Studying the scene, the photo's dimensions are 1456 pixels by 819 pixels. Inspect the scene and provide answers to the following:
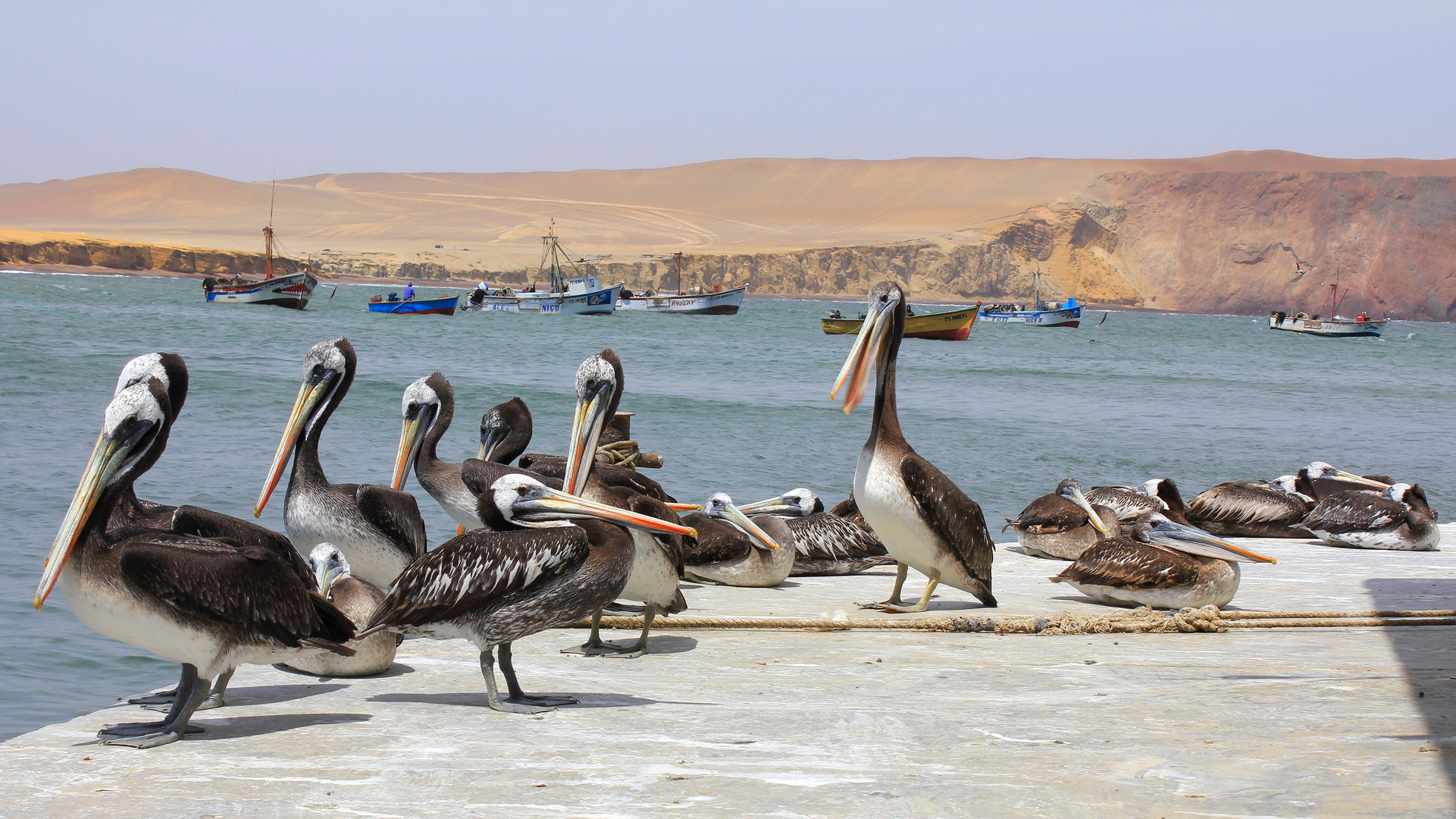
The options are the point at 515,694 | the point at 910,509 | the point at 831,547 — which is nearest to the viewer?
the point at 515,694

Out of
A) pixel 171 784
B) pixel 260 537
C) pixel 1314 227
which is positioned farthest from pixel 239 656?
pixel 1314 227

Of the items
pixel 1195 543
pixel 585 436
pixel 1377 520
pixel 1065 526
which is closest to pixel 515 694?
pixel 585 436

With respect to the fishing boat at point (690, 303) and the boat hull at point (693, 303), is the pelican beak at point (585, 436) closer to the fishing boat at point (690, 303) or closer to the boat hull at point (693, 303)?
the boat hull at point (693, 303)

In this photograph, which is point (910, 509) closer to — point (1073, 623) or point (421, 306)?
point (1073, 623)

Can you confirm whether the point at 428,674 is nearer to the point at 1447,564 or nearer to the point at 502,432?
the point at 502,432

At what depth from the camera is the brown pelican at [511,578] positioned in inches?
166

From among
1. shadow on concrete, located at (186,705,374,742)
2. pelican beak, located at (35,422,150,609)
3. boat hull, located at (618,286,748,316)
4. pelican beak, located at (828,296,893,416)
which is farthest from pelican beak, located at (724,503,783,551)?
boat hull, located at (618,286,748,316)

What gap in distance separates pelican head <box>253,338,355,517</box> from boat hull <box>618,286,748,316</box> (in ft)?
241

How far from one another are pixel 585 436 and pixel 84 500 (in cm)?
263

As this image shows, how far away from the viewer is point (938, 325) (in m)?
61.8

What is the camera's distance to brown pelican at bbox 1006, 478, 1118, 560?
353 inches

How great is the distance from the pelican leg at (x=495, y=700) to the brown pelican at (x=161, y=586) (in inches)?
20.1

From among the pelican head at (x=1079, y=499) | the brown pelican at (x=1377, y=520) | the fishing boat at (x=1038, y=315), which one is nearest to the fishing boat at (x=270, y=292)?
the fishing boat at (x=1038, y=315)

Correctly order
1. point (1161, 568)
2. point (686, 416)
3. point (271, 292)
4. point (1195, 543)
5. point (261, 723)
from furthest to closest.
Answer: point (271, 292) → point (686, 416) → point (1195, 543) → point (1161, 568) → point (261, 723)
